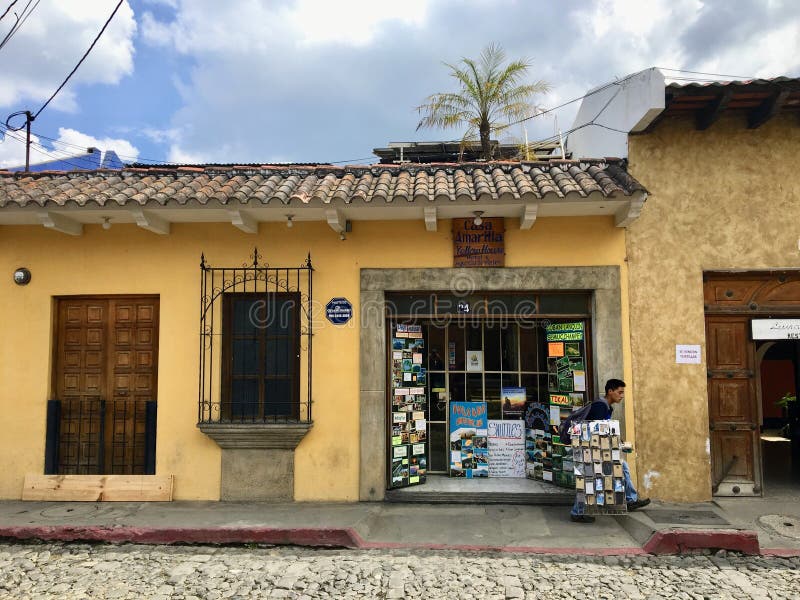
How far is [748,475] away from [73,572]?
7471mm

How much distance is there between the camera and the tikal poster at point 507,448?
7.34 meters

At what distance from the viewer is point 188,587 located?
453 cm

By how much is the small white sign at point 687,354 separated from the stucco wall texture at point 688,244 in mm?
52

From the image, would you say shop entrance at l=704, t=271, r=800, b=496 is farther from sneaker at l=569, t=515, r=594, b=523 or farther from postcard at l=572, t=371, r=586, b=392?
sneaker at l=569, t=515, r=594, b=523

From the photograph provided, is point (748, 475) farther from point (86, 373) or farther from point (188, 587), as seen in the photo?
point (86, 373)

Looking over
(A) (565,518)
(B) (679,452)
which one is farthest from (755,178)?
(A) (565,518)

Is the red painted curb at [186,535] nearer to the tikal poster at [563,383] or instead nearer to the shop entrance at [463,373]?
the shop entrance at [463,373]

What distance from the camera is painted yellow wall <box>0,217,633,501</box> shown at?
21.7ft

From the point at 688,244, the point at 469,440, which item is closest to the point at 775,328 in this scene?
the point at 688,244

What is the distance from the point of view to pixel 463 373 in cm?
772

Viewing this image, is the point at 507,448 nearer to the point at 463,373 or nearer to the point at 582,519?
the point at 463,373

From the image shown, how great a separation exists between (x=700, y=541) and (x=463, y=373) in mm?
3473

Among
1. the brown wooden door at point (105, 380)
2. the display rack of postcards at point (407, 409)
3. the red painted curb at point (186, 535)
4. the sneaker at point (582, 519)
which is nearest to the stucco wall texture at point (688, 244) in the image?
the sneaker at point (582, 519)

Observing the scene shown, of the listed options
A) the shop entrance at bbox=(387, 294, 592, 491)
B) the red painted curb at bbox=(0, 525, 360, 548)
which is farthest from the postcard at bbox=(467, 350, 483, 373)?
the red painted curb at bbox=(0, 525, 360, 548)
